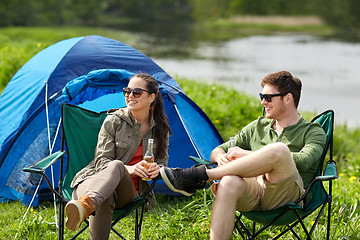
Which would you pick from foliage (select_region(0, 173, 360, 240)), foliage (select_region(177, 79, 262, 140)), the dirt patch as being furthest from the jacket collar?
the dirt patch

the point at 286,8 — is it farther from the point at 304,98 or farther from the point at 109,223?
the point at 109,223

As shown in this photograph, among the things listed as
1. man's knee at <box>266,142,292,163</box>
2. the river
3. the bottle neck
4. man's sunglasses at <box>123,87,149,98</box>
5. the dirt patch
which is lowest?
the dirt patch

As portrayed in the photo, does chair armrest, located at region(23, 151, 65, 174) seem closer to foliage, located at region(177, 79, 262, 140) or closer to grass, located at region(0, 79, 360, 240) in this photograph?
grass, located at region(0, 79, 360, 240)

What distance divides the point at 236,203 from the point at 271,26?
3647 centimetres

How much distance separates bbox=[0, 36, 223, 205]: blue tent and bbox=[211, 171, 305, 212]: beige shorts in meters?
1.06

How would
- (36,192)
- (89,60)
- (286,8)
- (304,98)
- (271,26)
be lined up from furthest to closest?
1. (286,8)
2. (271,26)
3. (304,98)
4. (89,60)
5. (36,192)

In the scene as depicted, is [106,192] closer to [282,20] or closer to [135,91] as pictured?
[135,91]

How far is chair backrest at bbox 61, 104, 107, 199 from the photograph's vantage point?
2717 mm

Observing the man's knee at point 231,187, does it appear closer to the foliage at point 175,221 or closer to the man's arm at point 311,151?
the man's arm at point 311,151

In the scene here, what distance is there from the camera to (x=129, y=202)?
2367 mm

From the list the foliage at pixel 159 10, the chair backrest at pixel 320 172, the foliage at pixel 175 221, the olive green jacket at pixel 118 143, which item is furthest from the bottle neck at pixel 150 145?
the foliage at pixel 159 10

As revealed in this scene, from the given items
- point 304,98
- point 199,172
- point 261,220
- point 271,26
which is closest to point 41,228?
point 199,172

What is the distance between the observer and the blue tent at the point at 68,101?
326 cm

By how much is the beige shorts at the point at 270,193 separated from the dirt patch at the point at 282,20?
1469 inches
